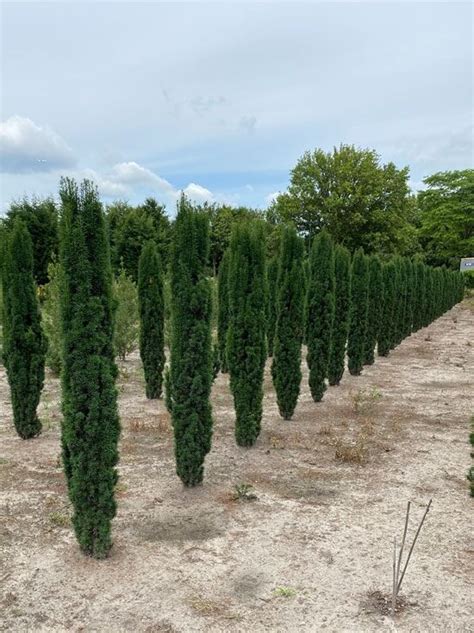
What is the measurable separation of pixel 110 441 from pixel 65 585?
3.85 feet

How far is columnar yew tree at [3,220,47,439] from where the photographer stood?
777 cm

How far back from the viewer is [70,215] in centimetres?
452

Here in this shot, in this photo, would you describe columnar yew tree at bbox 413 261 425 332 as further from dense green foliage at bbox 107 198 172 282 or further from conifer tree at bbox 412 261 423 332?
dense green foliage at bbox 107 198 172 282

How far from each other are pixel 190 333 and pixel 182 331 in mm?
95

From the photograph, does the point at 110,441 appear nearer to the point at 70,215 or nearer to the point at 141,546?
the point at 141,546

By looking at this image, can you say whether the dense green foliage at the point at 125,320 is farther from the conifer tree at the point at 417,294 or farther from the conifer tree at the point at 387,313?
the conifer tree at the point at 417,294

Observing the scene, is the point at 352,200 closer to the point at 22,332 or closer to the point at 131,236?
the point at 131,236

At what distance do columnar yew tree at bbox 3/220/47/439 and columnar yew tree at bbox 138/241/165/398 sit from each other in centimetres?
295

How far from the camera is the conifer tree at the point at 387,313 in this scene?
16.2m

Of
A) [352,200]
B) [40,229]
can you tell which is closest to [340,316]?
[40,229]

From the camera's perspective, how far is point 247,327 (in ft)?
25.4

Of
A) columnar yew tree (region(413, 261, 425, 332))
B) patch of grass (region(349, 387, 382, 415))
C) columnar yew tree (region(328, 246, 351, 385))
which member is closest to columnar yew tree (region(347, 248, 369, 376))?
columnar yew tree (region(328, 246, 351, 385))

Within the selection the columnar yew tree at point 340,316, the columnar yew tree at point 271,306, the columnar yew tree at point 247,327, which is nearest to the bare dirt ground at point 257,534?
the columnar yew tree at point 247,327

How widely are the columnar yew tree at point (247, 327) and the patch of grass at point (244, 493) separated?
168cm
